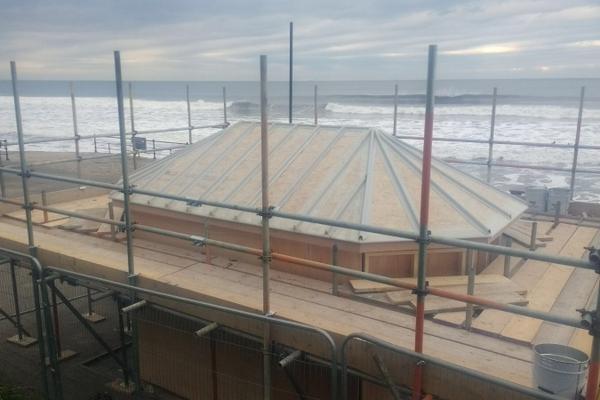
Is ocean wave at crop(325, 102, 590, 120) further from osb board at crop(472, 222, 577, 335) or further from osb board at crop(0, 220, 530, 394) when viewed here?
osb board at crop(0, 220, 530, 394)

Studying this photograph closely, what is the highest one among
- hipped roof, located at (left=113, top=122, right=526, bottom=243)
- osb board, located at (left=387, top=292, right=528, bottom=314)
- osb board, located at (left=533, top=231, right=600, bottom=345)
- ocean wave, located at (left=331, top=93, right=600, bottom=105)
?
ocean wave, located at (left=331, top=93, right=600, bottom=105)

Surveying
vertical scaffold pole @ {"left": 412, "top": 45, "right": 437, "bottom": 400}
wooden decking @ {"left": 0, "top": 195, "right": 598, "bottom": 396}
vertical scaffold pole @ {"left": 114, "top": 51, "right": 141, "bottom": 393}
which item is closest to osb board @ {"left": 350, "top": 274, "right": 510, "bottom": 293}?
wooden decking @ {"left": 0, "top": 195, "right": 598, "bottom": 396}

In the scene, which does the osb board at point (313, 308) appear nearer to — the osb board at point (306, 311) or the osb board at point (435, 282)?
the osb board at point (306, 311)

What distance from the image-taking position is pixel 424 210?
4.17 meters

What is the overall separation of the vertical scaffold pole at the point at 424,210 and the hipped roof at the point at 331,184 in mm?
1675

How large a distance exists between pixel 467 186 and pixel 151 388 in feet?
16.5

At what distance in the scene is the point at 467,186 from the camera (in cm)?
767

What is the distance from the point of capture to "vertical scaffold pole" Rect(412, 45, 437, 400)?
3945mm

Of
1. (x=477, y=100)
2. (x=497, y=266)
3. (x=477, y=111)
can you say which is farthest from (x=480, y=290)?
(x=477, y=100)

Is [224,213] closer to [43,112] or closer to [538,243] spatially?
[538,243]

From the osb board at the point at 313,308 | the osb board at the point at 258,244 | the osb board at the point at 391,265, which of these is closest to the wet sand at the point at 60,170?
the osb board at the point at 258,244

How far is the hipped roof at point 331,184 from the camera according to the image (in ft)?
21.4

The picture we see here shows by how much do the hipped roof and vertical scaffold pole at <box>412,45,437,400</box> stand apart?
1.67m

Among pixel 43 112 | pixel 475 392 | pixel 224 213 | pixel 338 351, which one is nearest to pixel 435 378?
pixel 475 392
